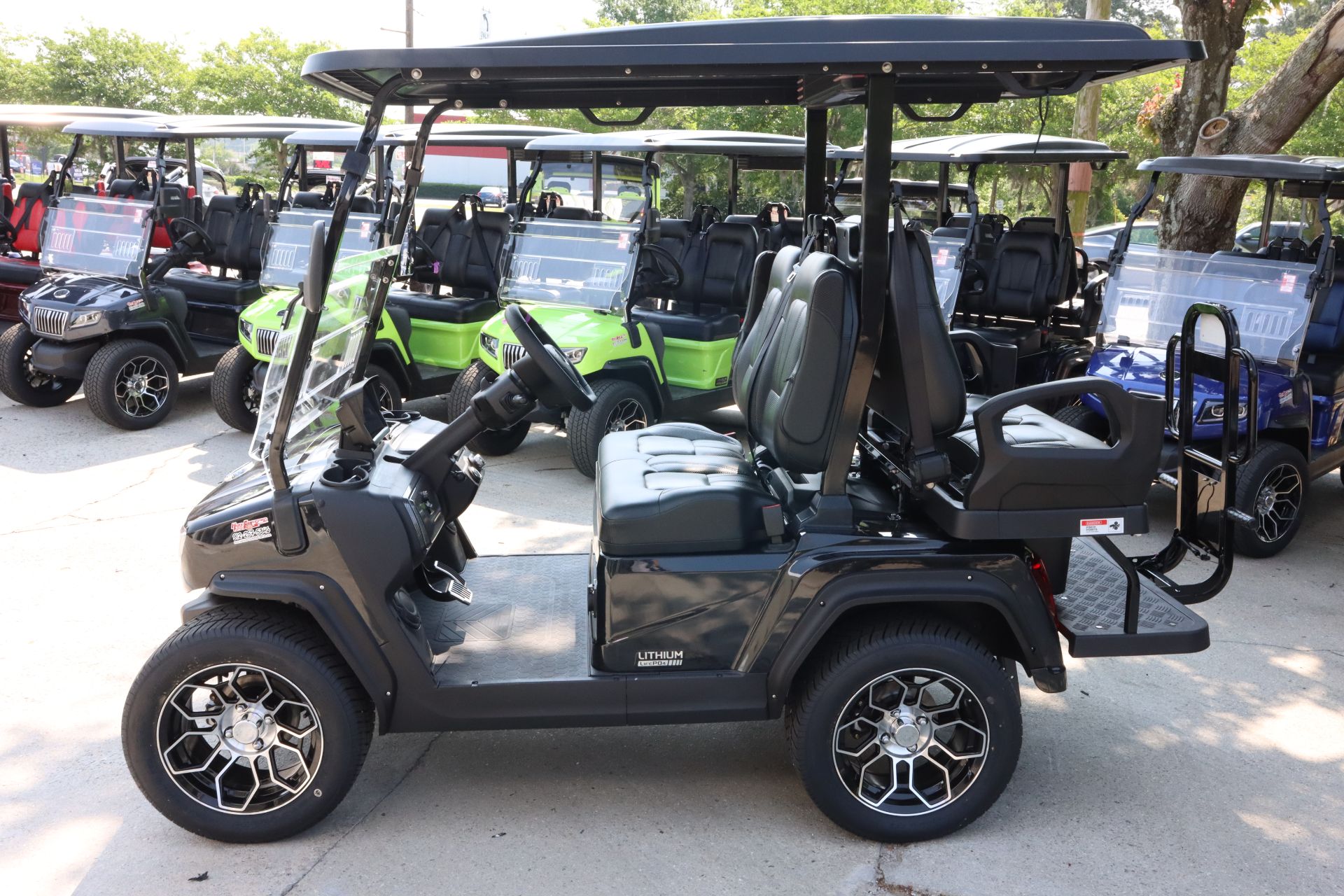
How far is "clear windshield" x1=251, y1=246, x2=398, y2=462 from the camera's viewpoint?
285 centimetres

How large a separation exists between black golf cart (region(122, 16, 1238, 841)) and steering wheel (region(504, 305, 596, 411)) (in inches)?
0.4

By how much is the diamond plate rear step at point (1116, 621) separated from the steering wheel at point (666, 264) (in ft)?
13.1

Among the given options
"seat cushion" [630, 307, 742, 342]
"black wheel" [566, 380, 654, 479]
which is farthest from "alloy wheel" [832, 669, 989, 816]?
"seat cushion" [630, 307, 742, 342]

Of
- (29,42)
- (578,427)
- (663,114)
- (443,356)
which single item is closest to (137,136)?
(443,356)

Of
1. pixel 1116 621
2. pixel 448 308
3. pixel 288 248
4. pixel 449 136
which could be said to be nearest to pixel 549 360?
pixel 1116 621

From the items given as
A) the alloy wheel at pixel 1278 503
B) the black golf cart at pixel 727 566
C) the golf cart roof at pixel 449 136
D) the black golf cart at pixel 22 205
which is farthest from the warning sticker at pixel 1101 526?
the black golf cart at pixel 22 205

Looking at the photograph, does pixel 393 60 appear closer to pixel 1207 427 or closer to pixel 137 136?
pixel 1207 427

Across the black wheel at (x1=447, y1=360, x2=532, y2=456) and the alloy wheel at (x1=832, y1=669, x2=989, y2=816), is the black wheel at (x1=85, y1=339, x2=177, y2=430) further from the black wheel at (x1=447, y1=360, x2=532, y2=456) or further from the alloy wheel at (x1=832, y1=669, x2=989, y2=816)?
the alloy wheel at (x1=832, y1=669, x2=989, y2=816)

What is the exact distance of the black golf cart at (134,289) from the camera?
23.0ft

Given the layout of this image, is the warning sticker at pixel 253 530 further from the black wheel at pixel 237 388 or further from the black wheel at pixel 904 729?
the black wheel at pixel 237 388

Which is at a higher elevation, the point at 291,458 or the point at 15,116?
the point at 15,116

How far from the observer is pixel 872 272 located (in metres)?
2.72

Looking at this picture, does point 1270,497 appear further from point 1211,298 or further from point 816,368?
point 816,368

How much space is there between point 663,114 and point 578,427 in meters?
15.5
